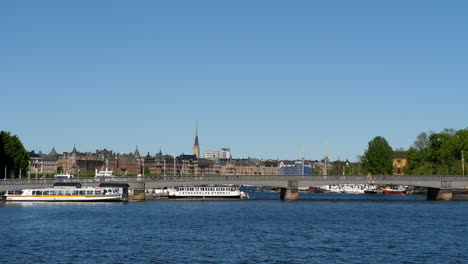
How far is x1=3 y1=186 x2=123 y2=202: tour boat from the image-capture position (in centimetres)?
13562

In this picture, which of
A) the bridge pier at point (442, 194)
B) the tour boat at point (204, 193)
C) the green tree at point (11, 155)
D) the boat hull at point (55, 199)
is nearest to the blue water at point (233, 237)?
the boat hull at point (55, 199)

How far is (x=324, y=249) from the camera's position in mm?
60594

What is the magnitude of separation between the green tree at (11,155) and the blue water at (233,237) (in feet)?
171

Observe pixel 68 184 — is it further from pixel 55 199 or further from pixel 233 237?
pixel 233 237

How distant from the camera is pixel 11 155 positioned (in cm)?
15688

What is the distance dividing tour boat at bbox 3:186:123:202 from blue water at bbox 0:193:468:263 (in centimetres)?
3160

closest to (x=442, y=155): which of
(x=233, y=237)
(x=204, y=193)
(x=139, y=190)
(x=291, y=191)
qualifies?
(x=291, y=191)

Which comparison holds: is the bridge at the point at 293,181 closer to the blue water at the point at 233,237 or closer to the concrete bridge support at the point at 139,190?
the concrete bridge support at the point at 139,190

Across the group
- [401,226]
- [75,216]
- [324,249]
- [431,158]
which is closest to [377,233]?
[401,226]

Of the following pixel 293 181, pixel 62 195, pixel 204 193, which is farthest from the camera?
pixel 204 193

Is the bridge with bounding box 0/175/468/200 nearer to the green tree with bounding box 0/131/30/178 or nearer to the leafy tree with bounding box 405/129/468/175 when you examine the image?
the green tree with bounding box 0/131/30/178

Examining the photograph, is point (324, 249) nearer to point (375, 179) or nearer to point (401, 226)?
point (401, 226)

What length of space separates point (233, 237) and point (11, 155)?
98.6m

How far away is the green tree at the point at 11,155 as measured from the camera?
15248 centimetres
